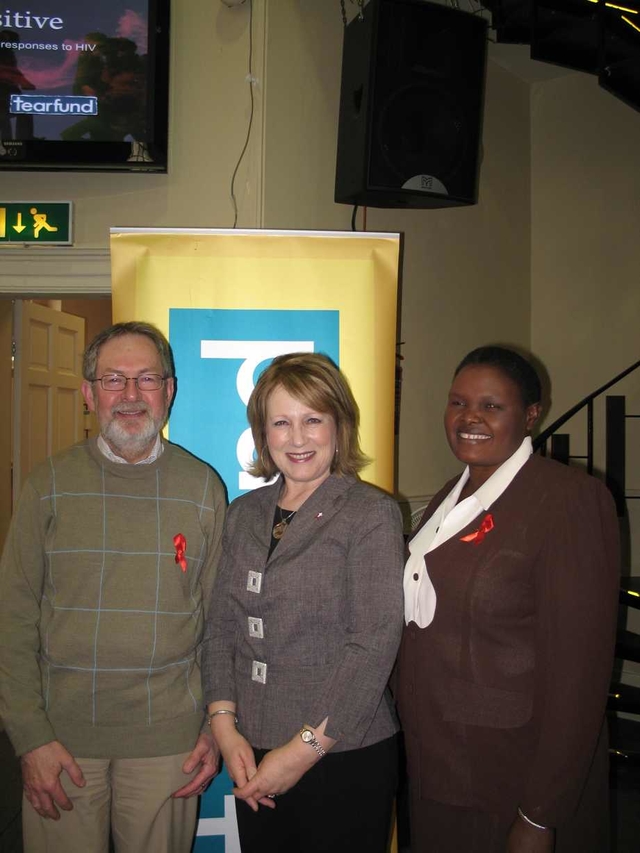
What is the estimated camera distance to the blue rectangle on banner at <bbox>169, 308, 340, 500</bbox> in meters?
2.21

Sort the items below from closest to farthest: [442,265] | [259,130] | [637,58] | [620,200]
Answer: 1. [259,130]
2. [637,58]
3. [442,265]
4. [620,200]

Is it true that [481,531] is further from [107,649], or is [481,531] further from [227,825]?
[227,825]

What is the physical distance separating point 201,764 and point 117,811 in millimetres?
207

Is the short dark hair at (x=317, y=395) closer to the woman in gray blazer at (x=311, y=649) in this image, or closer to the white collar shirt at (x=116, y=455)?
the woman in gray blazer at (x=311, y=649)

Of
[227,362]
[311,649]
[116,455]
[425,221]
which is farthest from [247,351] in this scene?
[425,221]

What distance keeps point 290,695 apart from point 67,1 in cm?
252

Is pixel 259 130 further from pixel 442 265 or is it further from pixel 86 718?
pixel 86 718

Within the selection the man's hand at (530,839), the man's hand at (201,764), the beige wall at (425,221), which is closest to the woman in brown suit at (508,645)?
the man's hand at (530,839)

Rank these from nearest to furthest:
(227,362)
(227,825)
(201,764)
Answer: (201,764), (227,825), (227,362)

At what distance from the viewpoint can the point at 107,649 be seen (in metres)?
1.56

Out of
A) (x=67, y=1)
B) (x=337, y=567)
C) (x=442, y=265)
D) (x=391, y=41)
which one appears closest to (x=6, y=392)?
(x=67, y=1)

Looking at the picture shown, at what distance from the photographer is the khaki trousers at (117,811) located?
5.14 feet

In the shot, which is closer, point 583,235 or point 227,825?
point 227,825

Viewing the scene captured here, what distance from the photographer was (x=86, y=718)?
156 cm
